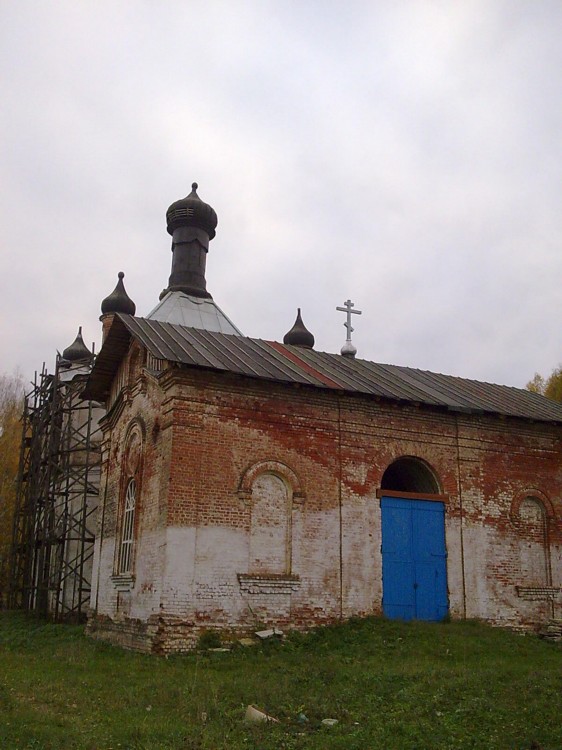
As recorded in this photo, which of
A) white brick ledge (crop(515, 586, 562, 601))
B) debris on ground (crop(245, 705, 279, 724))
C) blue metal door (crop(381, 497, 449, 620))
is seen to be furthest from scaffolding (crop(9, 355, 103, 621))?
debris on ground (crop(245, 705, 279, 724))

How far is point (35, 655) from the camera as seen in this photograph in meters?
12.3

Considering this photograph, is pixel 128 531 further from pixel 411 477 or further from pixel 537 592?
pixel 537 592

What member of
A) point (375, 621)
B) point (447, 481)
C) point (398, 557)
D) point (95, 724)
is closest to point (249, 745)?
point (95, 724)

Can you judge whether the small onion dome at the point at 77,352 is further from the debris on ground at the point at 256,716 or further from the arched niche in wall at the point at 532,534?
the debris on ground at the point at 256,716

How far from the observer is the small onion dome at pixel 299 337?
81.9 ft

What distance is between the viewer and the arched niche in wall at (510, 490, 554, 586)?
1456 cm

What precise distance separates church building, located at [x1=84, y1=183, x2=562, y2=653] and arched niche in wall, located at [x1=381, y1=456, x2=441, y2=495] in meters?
0.04

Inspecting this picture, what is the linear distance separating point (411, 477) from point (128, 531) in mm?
5403

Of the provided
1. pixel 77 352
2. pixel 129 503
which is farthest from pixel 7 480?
pixel 129 503

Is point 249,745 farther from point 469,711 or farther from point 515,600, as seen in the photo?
point 515,600

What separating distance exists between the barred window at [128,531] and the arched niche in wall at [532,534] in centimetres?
707

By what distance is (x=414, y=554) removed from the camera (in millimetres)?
13594

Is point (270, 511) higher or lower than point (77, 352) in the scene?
lower

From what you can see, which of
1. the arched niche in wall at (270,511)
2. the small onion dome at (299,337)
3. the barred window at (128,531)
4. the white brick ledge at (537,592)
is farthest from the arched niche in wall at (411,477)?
the small onion dome at (299,337)
